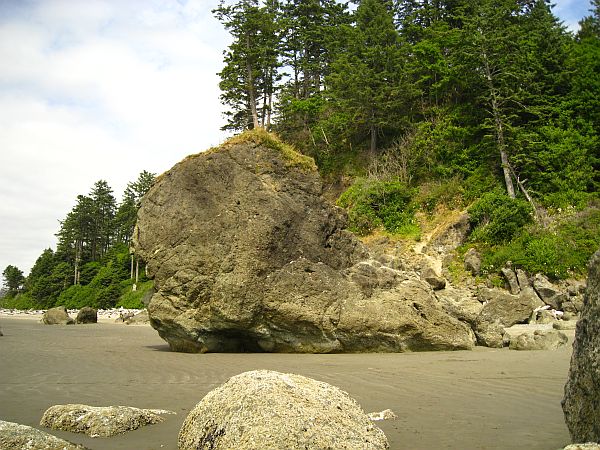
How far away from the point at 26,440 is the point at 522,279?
2215 centimetres

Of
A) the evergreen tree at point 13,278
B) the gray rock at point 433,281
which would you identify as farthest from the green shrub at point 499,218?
the evergreen tree at point 13,278

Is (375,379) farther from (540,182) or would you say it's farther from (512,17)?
(512,17)

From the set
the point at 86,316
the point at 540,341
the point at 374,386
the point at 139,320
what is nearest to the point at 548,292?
the point at 540,341

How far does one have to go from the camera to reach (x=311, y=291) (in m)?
11.4

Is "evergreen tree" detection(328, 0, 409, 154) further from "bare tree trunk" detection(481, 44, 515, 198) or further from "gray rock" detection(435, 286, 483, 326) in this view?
"gray rock" detection(435, 286, 483, 326)

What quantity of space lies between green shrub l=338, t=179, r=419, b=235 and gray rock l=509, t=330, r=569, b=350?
1820cm

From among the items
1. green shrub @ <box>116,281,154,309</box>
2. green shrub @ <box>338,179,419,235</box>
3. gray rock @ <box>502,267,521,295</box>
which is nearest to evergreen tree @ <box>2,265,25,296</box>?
green shrub @ <box>116,281,154,309</box>

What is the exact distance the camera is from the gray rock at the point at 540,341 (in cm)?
1045

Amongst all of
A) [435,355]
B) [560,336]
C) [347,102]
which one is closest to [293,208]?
[435,355]

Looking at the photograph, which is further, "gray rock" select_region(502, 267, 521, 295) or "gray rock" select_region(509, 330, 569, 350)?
"gray rock" select_region(502, 267, 521, 295)

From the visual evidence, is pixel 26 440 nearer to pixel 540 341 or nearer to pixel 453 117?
pixel 540 341

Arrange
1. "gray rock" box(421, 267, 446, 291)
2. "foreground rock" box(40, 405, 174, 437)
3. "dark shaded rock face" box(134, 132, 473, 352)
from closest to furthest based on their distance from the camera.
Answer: "foreground rock" box(40, 405, 174, 437) < "dark shaded rock face" box(134, 132, 473, 352) < "gray rock" box(421, 267, 446, 291)

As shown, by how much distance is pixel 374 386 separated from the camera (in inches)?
270

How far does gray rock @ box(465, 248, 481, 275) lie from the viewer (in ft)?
77.7
